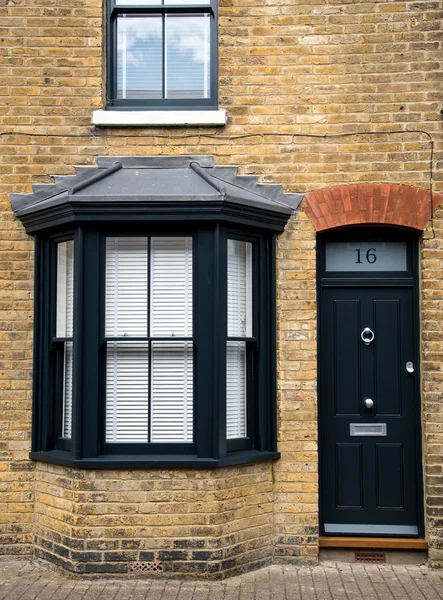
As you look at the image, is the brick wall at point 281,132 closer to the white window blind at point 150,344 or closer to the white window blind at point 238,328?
the white window blind at point 238,328

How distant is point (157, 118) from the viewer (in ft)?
20.3

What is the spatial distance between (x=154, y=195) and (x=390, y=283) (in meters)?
2.23

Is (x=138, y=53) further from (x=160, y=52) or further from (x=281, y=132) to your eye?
(x=281, y=132)

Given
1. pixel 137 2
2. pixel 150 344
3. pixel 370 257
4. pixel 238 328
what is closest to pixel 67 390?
pixel 150 344

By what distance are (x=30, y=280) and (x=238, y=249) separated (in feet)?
5.98

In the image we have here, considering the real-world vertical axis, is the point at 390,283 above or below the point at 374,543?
above

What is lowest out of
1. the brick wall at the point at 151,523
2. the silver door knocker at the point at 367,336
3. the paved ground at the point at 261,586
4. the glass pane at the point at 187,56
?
the paved ground at the point at 261,586

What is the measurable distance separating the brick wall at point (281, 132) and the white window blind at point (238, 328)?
30 cm

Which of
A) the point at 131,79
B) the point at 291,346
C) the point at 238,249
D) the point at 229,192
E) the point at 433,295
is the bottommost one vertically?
the point at 291,346

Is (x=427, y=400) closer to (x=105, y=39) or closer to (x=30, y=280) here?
(x=30, y=280)

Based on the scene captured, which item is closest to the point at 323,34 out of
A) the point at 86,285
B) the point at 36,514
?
the point at 86,285

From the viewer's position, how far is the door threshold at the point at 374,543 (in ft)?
19.6

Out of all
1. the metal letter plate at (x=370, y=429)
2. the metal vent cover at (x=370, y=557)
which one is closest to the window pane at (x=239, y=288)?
the metal letter plate at (x=370, y=429)

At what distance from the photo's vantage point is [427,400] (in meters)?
6.00
